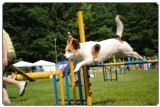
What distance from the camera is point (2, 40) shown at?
4863 millimetres

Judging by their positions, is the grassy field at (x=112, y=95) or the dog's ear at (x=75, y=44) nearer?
the dog's ear at (x=75, y=44)

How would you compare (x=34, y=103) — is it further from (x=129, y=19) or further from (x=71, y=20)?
(x=71, y=20)

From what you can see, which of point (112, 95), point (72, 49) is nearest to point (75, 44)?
point (72, 49)

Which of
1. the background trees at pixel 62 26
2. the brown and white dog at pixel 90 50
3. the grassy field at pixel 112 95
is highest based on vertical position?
the background trees at pixel 62 26

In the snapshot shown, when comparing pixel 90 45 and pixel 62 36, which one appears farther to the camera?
pixel 62 36

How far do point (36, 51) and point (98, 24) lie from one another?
187 inches

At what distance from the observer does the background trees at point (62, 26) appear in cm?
1449

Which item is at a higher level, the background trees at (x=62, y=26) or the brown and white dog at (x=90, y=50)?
the background trees at (x=62, y=26)

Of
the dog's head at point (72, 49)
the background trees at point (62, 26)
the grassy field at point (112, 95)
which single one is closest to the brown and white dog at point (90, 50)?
the dog's head at point (72, 49)

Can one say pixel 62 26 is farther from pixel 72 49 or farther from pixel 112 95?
pixel 72 49

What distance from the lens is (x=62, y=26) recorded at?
18094 millimetres

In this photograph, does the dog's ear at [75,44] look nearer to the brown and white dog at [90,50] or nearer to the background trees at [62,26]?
the brown and white dog at [90,50]

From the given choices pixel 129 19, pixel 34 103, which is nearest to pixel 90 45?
pixel 34 103

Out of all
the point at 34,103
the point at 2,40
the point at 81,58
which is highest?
the point at 2,40
